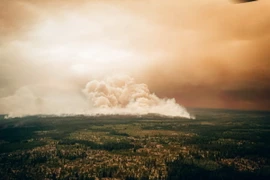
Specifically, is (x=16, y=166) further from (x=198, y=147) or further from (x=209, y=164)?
(x=198, y=147)

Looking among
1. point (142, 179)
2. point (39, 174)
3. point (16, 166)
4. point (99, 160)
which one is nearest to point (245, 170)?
point (142, 179)

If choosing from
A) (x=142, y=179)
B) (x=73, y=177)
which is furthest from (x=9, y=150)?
(x=142, y=179)

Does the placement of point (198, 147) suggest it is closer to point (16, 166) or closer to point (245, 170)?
point (245, 170)

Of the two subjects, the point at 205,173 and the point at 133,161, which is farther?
the point at 133,161

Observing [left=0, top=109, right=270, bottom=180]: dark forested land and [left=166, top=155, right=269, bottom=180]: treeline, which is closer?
[left=166, top=155, right=269, bottom=180]: treeline

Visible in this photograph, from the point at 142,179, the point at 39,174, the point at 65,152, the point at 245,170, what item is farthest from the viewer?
the point at 65,152

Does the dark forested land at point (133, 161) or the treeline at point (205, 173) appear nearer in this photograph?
the treeline at point (205, 173)

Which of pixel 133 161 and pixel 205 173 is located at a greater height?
pixel 133 161

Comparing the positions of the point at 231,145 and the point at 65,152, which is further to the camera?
the point at 231,145

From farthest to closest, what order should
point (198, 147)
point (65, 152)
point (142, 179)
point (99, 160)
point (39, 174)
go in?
point (198, 147) → point (65, 152) → point (99, 160) → point (39, 174) → point (142, 179)
